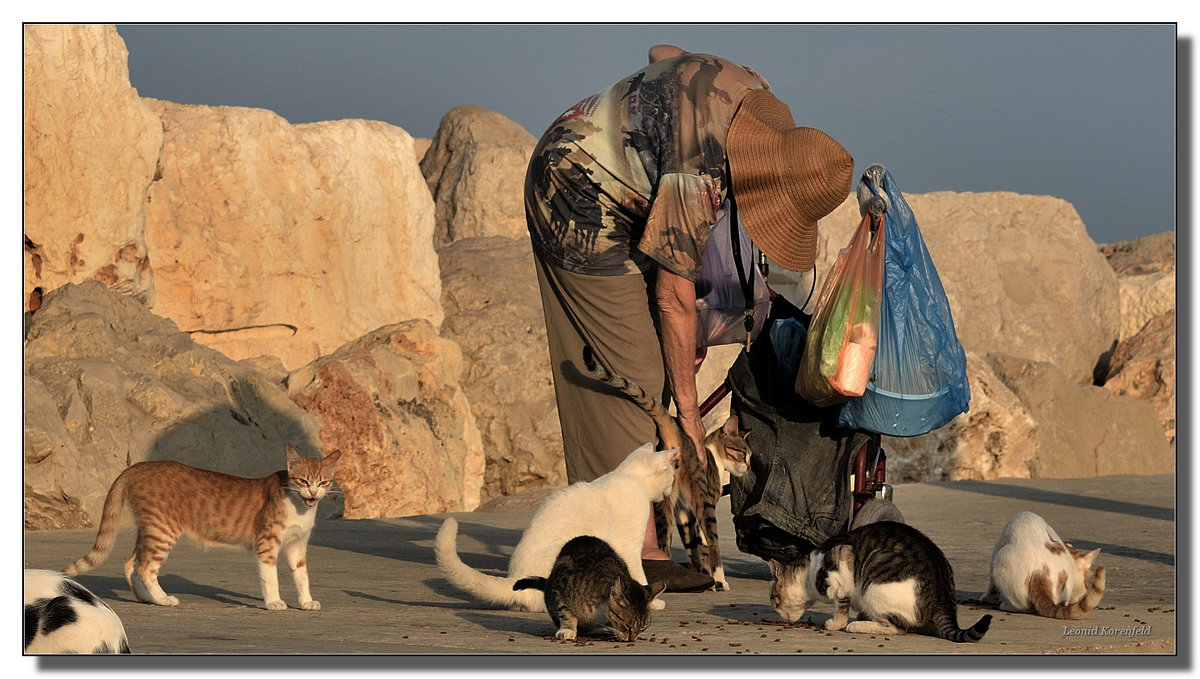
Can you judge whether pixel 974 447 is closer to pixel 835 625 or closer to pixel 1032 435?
pixel 1032 435

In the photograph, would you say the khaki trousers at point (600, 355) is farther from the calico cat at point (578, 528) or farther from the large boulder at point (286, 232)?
the large boulder at point (286, 232)

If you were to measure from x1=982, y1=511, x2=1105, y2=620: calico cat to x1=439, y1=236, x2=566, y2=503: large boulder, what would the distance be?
8316 mm

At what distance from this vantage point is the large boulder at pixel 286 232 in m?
13.0

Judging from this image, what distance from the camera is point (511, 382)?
45.4ft

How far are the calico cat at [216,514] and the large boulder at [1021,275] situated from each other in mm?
12869

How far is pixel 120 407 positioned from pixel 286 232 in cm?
486

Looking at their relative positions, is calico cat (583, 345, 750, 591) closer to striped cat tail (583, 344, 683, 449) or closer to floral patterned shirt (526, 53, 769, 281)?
striped cat tail (583, 344, 683, 449)

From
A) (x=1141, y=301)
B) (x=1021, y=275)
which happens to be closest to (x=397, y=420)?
(x=1021, y=275)

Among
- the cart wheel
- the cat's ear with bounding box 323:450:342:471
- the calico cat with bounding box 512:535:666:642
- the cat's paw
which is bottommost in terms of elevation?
the cat's paw

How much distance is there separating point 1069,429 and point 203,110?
9663 millimetres

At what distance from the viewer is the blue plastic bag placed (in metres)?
5.61

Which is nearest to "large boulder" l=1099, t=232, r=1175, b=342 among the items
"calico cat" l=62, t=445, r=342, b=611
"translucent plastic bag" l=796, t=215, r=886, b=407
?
"translucent plastic bag" l=796, t=215, r=886, b=407

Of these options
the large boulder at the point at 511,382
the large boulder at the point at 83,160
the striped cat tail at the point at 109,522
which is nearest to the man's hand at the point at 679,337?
the striped cat tail at the point at 109,522

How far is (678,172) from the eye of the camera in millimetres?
5316
